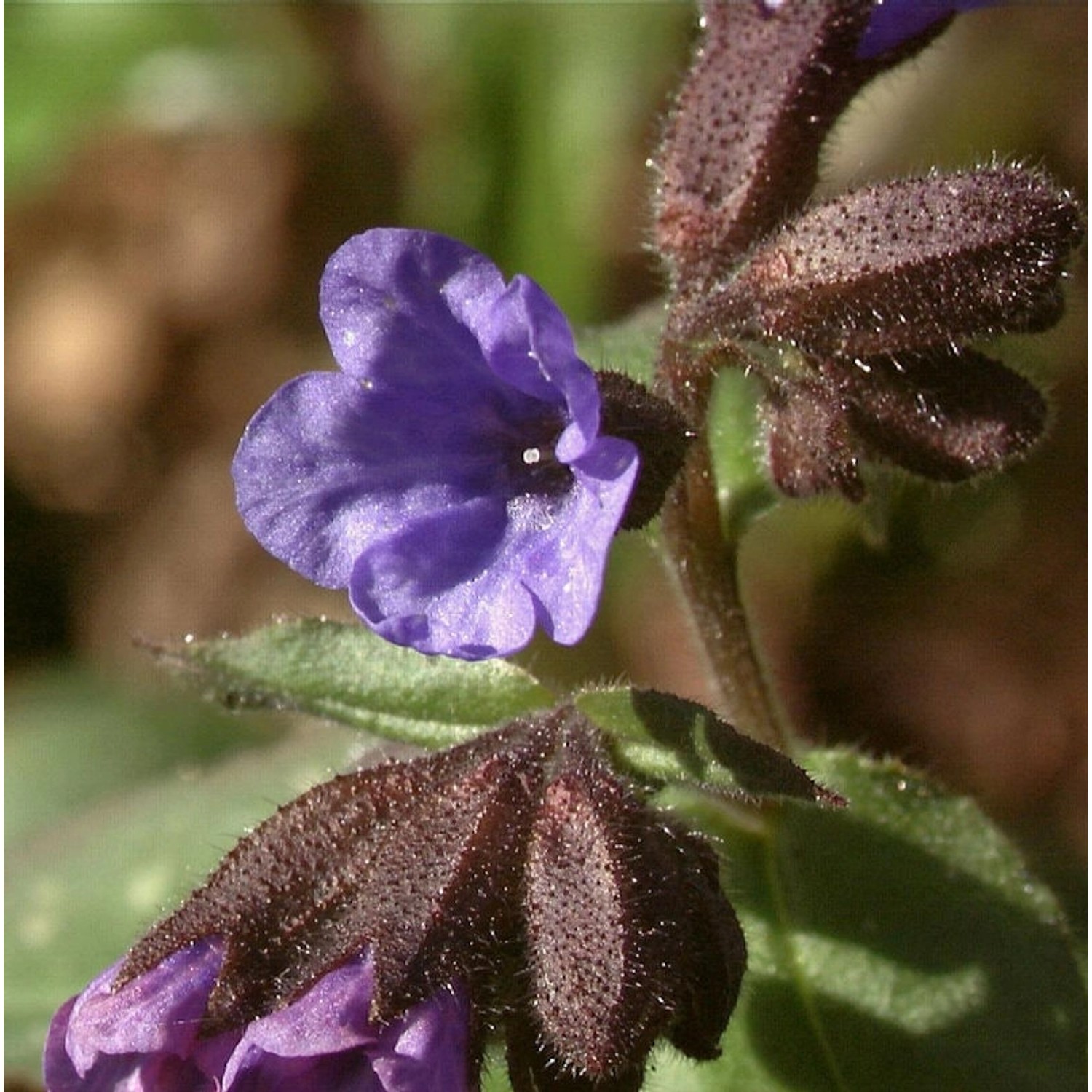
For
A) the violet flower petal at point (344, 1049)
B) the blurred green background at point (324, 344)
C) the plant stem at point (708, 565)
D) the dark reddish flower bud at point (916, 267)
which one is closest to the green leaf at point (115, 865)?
the blurred green background at point (324, 344)

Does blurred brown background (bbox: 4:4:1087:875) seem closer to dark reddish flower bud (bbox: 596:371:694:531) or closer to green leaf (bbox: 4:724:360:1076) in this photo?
green leaf (bbox: 4:724:360:1076)

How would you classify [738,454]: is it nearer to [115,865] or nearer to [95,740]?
[115,865]

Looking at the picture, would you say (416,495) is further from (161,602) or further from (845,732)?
(161,602)

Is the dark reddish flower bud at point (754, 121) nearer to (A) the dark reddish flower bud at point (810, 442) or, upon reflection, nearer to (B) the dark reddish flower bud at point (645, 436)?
(A) the dark reddish flower bud at point (810, 442)

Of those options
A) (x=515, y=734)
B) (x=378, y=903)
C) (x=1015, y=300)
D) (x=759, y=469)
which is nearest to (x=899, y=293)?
(x=1015, y=300)

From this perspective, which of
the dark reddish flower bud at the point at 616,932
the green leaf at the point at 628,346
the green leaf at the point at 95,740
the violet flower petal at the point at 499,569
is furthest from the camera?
the green leaf at the point at 95,740

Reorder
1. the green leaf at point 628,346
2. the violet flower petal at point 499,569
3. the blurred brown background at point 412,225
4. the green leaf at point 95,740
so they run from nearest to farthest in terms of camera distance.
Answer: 1. the violet flower petal at point 499,569
2. the green leaf at point 628,346
3. the green leaf at point 95,740
4. the blurred brown background at point 412,225
